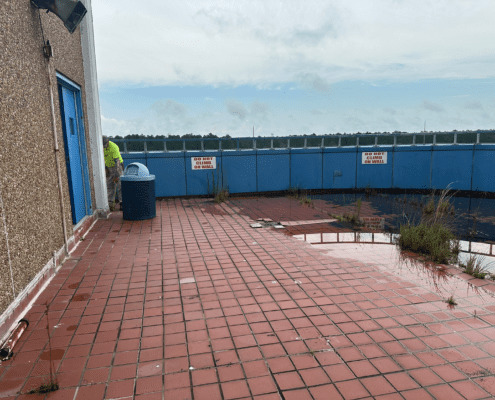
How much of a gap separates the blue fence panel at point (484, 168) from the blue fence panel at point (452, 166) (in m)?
0.18

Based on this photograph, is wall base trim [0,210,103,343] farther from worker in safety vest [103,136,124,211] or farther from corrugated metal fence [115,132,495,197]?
corrugated metal fence [115,132,495,197]

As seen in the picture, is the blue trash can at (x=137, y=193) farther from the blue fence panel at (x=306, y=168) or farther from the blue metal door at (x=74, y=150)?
the blue fence panel at (x=306, y=168)

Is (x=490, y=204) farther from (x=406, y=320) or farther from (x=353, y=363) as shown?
(x=353, y=363)

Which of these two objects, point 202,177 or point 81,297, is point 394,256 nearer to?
point 81,297

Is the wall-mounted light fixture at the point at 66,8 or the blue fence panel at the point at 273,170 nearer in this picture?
the wall-mounted light fixture at the point at 66,8

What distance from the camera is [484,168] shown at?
11781 mm

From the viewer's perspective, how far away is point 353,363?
2.83 m

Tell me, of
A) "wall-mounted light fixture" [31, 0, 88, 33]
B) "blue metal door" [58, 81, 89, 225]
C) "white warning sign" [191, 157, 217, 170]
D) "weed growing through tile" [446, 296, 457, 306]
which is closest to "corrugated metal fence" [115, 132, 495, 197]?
"white warning sign" [191, 157, 217, 170]

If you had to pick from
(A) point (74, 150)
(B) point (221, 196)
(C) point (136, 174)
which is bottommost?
(B) point (221, 196)

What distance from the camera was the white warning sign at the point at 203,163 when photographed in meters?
11.8

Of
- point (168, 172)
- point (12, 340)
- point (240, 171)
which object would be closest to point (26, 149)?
point (12, 340)

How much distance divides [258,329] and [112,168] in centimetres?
772

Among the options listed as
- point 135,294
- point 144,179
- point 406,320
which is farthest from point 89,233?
point 406,320

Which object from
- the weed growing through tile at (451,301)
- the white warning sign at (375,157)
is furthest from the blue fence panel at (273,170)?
the weed growing through tile at (451,301)
